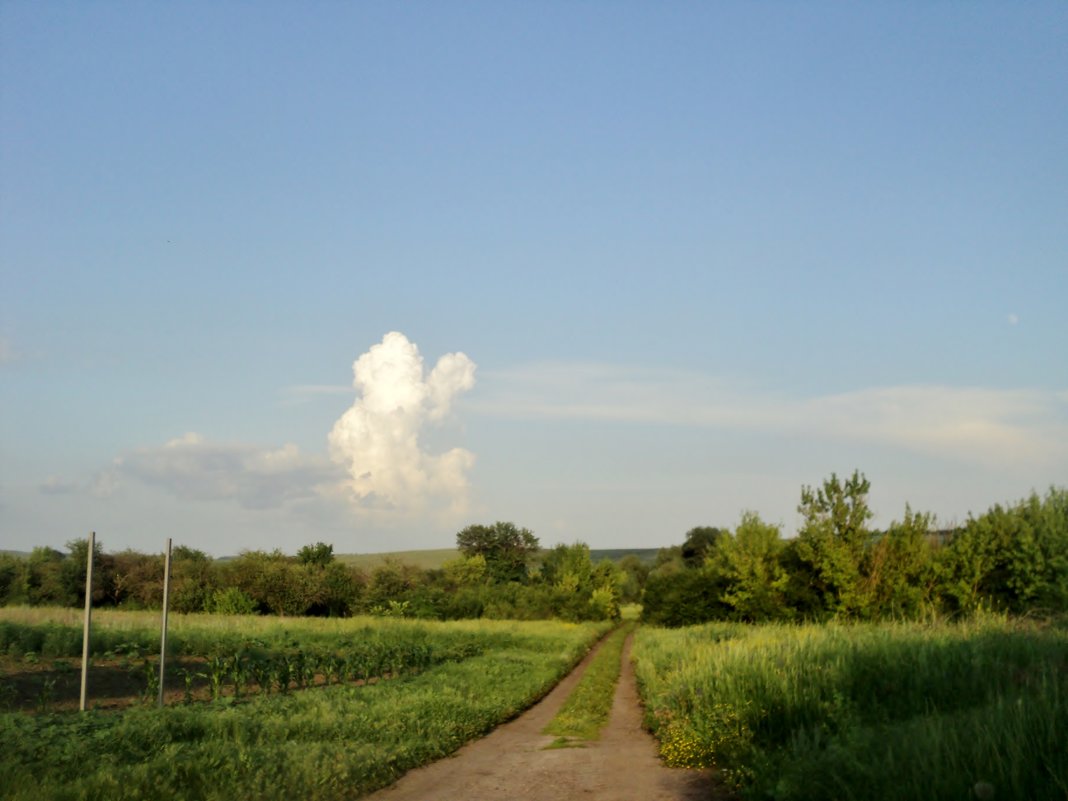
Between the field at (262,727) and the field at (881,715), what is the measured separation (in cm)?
418

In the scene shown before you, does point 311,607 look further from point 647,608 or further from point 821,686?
point 821,686

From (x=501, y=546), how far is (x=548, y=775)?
296ft

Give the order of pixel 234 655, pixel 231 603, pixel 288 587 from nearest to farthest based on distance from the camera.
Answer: pixel 234 655 → pixel 231 603 → pixel 288 587

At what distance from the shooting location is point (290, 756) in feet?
34.2

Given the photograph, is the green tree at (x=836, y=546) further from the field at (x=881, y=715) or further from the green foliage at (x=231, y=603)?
the green foliage at (x=231, y=603)

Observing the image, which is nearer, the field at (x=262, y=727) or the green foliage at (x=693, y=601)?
the field at (x=262, y=727)

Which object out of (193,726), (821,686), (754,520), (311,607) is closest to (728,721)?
(821,686)

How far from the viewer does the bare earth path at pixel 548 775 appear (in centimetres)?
1005

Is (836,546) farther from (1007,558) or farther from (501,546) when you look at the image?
(501,546)

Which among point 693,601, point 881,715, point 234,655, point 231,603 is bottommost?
point 231,603

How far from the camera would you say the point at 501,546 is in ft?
330

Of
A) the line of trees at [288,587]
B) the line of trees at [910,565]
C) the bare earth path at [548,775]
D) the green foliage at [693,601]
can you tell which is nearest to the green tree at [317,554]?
the line of trees at [288,587]

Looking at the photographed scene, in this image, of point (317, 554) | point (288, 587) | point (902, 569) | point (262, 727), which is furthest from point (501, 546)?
point (262, 727)

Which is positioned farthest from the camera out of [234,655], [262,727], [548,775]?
[234,655]
